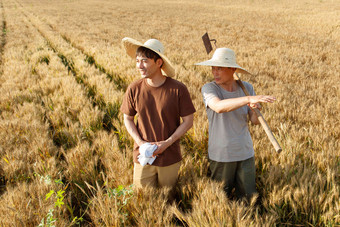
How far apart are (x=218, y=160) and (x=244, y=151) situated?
0.25 metres

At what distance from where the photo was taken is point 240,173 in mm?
2170

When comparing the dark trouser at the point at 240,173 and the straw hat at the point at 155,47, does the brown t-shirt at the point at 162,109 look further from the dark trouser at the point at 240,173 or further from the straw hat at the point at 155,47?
the dark trouser at the point at 240,173

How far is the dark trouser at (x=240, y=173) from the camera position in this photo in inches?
84.4

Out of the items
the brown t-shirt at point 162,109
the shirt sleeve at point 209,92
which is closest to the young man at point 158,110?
the brown t-shirt at point 162,109

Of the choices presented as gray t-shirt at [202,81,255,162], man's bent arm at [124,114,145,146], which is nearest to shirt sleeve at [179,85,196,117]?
gray t-shirt at [202,81,255,162]

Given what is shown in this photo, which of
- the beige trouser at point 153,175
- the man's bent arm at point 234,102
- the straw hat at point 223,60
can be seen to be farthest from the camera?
the beige trouser at point 153,175

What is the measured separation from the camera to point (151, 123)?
2.08m

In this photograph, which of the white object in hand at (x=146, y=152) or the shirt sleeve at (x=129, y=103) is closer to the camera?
the white object in hand at (x=146, y=152)

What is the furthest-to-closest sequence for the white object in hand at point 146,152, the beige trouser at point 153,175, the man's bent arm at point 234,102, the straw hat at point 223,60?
1. the beige trouser at point 153,175
2. the straw hat at point 223,60
3. the white object in hand at point 146,152
4. the man's bent arm at point 234,102

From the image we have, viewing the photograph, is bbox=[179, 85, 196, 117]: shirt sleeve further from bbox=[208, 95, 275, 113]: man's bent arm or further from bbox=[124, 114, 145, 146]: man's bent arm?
bbox=[124, 114, 145, 146]: man's bent arm

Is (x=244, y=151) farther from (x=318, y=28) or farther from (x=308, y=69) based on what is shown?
(x=318, y=28)

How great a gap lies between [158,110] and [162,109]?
4 cm

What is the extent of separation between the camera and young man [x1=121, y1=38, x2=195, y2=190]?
2006mm

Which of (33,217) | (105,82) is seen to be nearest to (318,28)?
(105,82)
